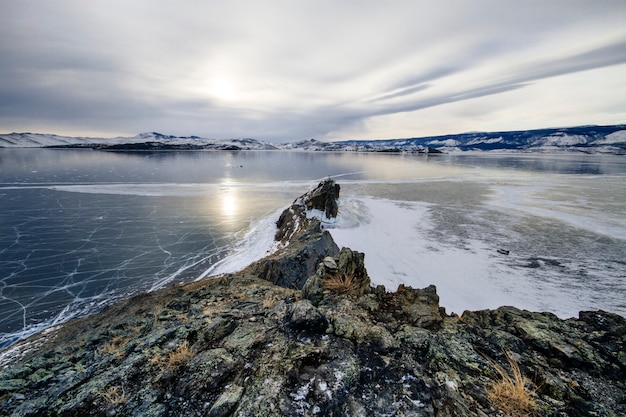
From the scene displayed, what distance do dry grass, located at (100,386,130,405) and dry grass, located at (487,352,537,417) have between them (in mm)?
5188

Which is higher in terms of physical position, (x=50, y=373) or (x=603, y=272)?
(x=50, y=373)

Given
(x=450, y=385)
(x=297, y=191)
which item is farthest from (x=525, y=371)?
(x=297, y=191)

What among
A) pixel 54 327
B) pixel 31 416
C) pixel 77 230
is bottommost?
pixel 54 327

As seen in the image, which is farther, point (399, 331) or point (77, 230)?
point (77, 230)

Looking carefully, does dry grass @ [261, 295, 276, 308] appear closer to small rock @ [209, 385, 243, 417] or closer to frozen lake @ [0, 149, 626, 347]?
small rock @ [209, 385, 243, 417]

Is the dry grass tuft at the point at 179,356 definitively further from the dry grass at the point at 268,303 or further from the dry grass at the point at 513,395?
the dry grass at the point at 513,395

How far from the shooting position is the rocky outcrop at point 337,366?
11.7ft

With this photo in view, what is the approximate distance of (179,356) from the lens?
14.4 feet

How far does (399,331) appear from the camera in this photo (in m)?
5.09

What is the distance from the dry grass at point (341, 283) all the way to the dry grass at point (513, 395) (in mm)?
3335

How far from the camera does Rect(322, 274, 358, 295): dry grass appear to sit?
6.66m

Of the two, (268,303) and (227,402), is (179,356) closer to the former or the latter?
(227,402)

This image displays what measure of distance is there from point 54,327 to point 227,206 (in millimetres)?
19505

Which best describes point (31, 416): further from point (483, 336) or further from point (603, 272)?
point (603, 272)
